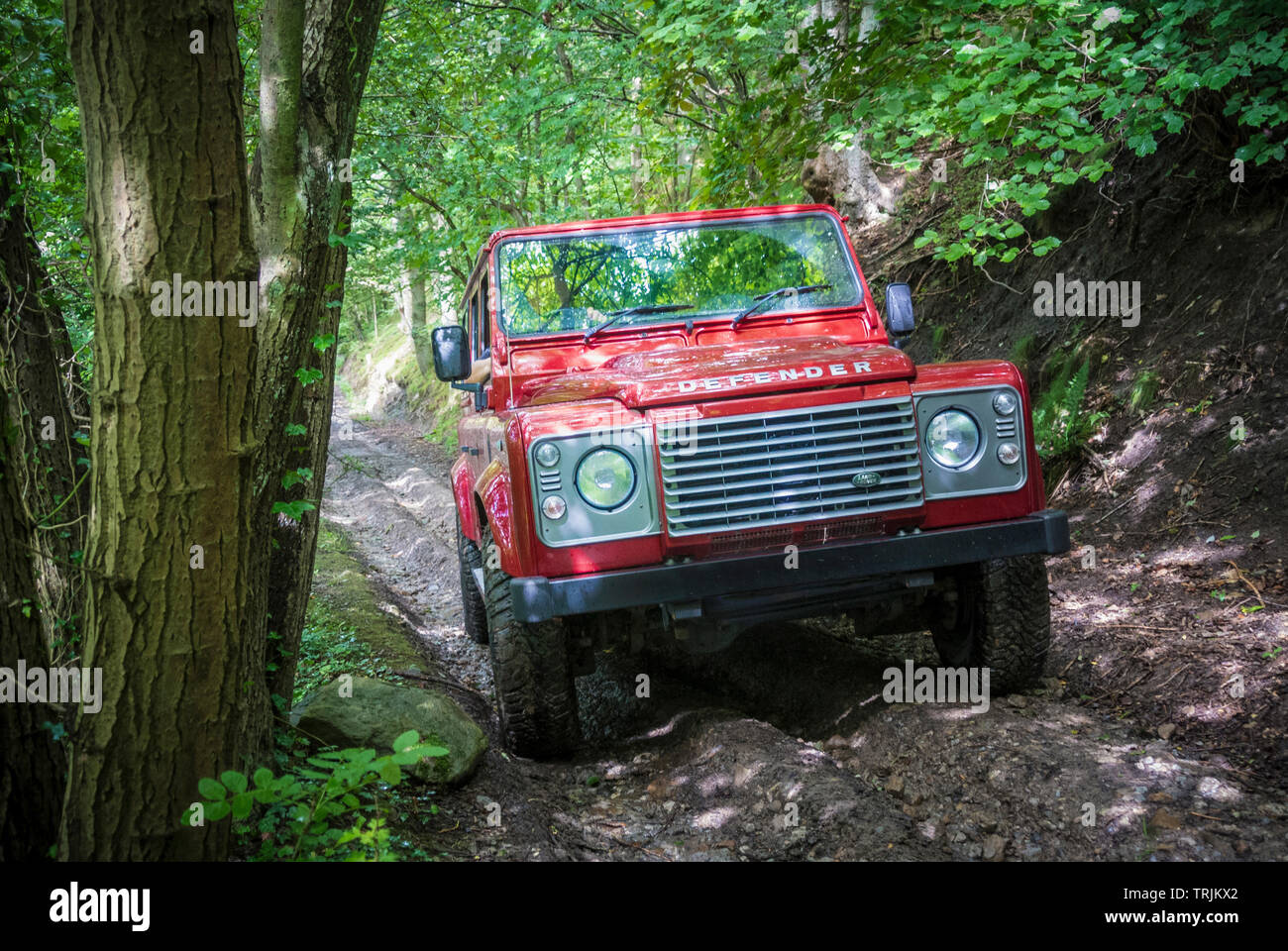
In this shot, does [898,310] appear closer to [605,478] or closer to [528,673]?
[605,478]

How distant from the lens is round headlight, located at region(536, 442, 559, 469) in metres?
3.16

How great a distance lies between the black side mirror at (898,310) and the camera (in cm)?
429

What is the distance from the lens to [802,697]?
4277 mm

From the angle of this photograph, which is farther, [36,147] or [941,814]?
[36,147]

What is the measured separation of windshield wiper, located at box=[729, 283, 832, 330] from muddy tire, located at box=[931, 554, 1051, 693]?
4.67ft

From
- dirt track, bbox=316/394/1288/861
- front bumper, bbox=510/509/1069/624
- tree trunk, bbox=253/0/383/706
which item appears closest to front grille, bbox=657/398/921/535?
front bumper, bbox=510/509/1069/624

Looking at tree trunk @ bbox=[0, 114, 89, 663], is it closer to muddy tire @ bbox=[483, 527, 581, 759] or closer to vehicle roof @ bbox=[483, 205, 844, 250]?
muddy tire @ bbox=[483, 527, 581, 759]

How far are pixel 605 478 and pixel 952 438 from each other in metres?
1.27

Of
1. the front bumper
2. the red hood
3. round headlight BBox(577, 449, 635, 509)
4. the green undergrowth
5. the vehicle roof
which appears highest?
the vehicle roof

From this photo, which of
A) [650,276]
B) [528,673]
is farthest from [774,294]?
[528,673]

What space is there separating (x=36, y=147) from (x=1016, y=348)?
623 centimetres

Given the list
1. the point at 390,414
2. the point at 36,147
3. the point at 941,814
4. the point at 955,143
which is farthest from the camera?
the point at 390,414

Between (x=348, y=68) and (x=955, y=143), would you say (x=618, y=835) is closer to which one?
(x=348, y=68)
